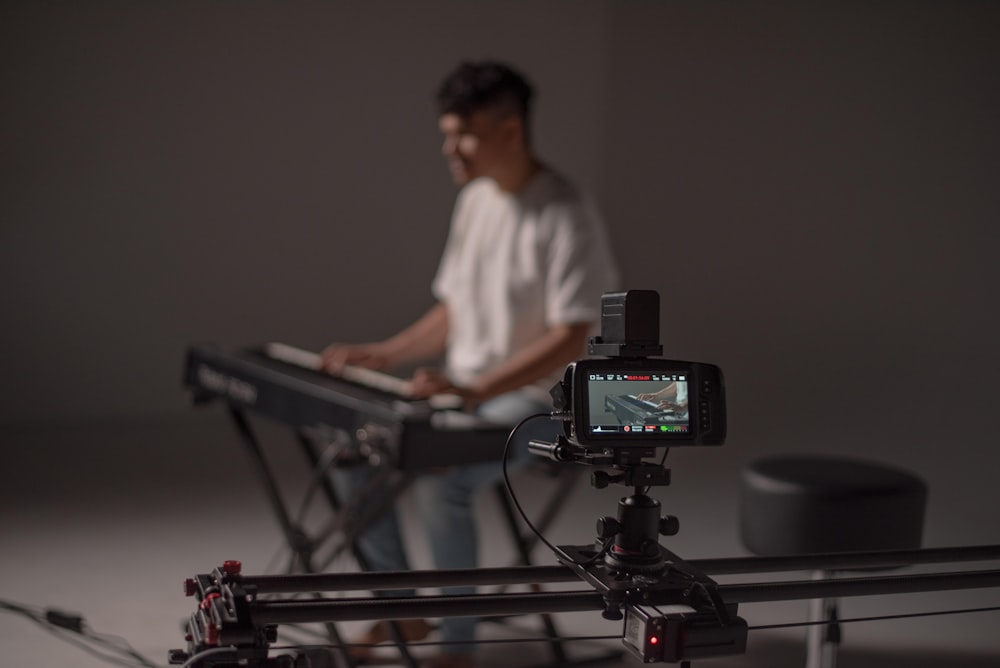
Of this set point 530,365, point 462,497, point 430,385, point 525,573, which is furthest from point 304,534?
point 525,573

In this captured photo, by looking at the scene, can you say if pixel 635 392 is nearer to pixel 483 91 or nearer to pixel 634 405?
pixel 634 405

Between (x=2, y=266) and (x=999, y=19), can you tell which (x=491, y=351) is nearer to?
(x=2, y=266)

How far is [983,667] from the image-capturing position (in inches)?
106

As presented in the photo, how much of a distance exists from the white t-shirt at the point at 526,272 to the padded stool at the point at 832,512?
0.57 metres

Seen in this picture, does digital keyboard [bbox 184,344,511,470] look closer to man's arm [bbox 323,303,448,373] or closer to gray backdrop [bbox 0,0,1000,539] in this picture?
man's arm [bbox 323,303,448,373]

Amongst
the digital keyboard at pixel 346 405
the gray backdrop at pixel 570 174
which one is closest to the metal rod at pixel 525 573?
the digital keyboard at pixel 346 405

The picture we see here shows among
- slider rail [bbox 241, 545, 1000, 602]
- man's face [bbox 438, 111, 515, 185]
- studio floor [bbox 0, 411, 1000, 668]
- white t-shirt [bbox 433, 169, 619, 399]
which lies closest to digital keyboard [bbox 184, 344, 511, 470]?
white t-shirt [bbox 433, 169, 619, 399]

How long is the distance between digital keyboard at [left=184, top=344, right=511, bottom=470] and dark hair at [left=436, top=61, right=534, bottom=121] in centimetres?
67

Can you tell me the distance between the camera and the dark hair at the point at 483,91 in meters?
2.63

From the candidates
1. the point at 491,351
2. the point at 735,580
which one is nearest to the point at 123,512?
the point at 491,351

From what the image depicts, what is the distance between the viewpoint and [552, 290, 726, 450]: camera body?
1265mm

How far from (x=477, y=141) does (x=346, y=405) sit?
0.72m

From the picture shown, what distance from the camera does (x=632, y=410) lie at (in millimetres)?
1273

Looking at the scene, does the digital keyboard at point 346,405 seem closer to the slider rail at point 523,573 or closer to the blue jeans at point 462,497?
the blue jeans at point 462,497
